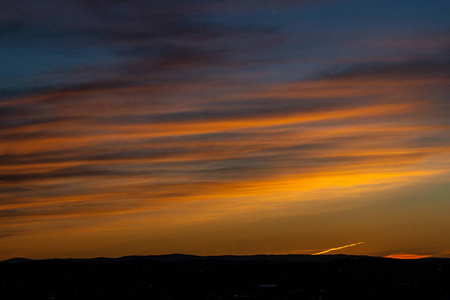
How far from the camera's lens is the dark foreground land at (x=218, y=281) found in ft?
184

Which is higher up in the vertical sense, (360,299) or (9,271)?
(9,271)

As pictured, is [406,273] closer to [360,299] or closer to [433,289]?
[433,289]

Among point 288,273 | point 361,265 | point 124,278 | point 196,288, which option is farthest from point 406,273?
point 124,278

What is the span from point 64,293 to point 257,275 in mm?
19268

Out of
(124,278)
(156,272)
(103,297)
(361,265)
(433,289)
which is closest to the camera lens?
(103,297)

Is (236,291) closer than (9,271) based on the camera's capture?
Yes

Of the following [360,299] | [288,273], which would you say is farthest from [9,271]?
[360,299]

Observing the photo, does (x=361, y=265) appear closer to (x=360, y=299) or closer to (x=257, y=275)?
(x=257, y=275)

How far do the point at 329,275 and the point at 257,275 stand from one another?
647 centimetres

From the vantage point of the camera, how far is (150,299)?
179 ft

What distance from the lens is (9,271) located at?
64125 mm

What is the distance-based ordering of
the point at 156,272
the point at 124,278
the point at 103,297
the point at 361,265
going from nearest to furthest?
the point at 103,297 → the point at 124,278 → the point at 156,272 → the point at 361,265

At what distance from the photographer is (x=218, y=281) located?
209 feet

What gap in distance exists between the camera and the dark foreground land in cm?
5603
